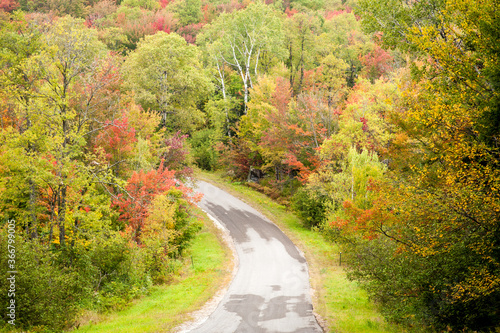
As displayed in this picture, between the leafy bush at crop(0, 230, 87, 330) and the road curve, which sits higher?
the leafy bush at crop(0, 230, 87, 330)

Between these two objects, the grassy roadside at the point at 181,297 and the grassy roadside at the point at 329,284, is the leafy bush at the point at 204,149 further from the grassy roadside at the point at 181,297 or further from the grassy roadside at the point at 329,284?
the grassy roadside at the point at 181,297

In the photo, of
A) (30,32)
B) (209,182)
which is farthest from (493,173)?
(209,182)

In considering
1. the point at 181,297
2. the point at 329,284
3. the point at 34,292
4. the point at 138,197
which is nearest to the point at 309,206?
the point at 329,284

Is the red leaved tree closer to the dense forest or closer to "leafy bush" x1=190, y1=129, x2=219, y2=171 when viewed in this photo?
the dense forest

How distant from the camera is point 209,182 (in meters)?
40.1

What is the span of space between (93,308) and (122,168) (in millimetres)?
11446

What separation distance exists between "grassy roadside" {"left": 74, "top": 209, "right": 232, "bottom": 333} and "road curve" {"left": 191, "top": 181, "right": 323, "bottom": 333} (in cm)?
101

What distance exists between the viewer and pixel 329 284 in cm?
1811

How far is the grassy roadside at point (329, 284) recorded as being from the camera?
12648 millimetres

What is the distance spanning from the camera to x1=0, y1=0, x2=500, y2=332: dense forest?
9328 mm

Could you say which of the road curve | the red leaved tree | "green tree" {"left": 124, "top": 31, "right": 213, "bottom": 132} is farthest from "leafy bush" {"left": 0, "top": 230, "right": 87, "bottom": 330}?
"green tree" {"left": 124, "top": 31, "right": 213, "bottom": 132}

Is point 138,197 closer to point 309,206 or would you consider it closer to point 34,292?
point 34,292

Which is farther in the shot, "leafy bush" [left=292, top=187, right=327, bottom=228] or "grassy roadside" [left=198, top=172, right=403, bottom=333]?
"leafy bush" [left=292, top=187, right=327, bottom=228]

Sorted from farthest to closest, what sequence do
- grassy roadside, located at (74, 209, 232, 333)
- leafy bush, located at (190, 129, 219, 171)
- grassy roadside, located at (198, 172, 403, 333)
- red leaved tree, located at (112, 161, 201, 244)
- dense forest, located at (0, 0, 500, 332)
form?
leafy bush, located at (190, 129, 219, 171) → red leaved tree, located at (112, 161, 201, 244) → grassy roadside, located at (74, 209, 232, 333) → grassy roadside, located at (198, 172, 403, 333) → dense forest, located at (0, 0, 500, 332)
